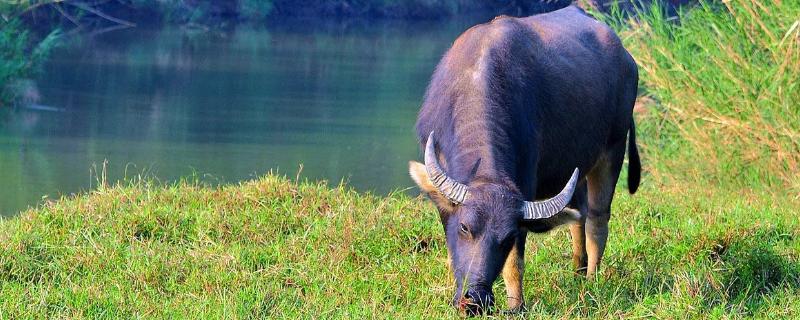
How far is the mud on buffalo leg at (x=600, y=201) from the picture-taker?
6.98 metres

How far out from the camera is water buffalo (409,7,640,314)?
5.37m

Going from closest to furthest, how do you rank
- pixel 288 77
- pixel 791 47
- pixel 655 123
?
pixel 791 47
pixel 655 123
pixel 288 77

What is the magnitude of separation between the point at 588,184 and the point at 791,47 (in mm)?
3631

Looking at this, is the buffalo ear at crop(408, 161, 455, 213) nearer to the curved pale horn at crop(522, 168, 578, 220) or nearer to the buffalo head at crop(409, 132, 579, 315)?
the buffalo head at crop(409, 132, 579, 315)

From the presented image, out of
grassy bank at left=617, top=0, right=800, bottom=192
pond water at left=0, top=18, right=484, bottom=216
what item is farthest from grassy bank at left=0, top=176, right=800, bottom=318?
grassy bank at left=617, top=0, right=800, bottom=192

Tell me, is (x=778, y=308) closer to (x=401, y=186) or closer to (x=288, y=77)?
(x=401, y=186)

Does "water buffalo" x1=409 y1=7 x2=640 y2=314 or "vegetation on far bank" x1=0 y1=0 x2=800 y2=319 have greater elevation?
"water buffalo" x1=409 y1=7 x2=640 y2=314

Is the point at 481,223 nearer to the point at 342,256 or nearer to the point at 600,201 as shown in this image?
the point at 342,256

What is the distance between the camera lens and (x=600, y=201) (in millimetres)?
7184

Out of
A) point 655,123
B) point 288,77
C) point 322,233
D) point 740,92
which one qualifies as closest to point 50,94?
point 288,77

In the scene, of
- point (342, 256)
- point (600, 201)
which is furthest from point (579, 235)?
point (342, 256)

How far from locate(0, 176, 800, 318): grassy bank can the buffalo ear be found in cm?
48

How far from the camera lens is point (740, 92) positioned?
10.7m

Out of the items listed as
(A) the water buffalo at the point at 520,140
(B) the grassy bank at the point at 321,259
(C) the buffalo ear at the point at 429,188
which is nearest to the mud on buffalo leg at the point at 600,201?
(A) the water buffalo at the point at 520,140
